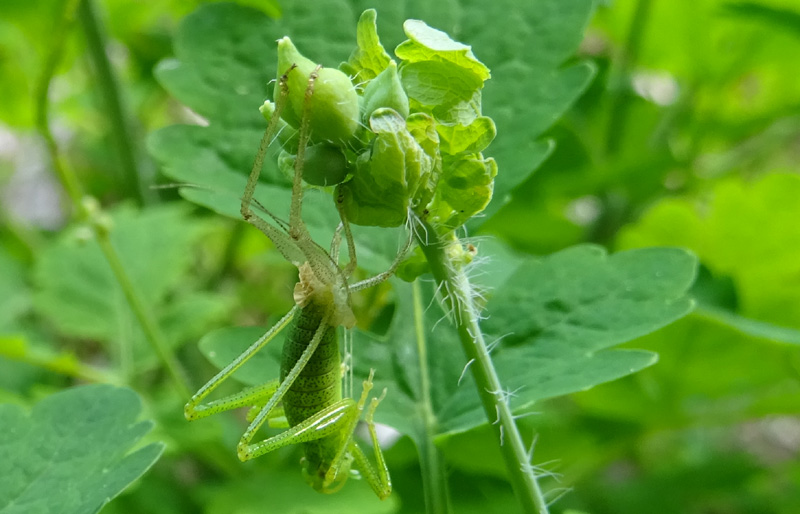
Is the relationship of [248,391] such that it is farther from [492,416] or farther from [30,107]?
[30,107]

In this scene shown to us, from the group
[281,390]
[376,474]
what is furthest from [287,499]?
[281,390]

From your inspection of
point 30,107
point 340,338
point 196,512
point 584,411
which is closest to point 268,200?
point 340,338

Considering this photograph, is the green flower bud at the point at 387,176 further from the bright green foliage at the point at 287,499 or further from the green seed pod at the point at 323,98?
the bright green foliage at the point at 287,499

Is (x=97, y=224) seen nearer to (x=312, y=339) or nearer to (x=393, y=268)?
(x=312, y=339)

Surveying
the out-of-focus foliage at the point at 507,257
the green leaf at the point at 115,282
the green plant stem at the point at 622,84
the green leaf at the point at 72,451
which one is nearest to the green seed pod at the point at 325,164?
the out-of-focus foliage at the point at 507,257

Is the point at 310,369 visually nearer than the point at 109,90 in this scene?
Yes

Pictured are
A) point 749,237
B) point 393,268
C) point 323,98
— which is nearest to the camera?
point 323,98

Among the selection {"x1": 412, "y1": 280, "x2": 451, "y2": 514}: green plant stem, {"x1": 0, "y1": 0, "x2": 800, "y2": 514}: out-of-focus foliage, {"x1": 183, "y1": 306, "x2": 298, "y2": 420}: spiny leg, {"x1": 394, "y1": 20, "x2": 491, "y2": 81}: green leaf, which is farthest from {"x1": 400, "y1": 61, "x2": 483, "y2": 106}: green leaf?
{"x1": 412, "y1": 280, "x2": 451, "y2": 514}: green plant stem
